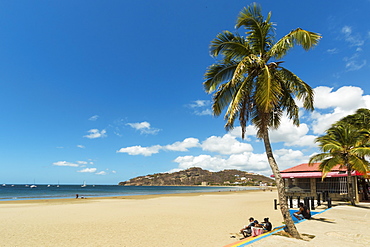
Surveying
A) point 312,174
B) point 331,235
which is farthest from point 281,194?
point 312,174

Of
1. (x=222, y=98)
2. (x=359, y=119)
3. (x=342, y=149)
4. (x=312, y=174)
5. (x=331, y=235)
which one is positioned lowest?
→ (x=331, y=235)

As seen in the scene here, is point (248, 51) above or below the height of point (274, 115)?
above

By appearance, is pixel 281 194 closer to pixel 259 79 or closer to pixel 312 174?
pixel 259 79

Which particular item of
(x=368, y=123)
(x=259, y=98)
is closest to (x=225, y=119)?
(x=259, y=98)

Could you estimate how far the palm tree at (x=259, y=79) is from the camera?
8.11 m

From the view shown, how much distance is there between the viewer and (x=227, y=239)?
9.20m

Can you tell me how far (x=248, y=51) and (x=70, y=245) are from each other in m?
10.1

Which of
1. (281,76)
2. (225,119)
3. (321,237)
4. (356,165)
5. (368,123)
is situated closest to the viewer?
(321,237)

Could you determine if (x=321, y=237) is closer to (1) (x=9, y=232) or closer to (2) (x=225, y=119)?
Result: (2) (x=225, y=119)

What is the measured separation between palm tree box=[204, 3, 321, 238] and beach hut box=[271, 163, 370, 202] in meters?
14.7

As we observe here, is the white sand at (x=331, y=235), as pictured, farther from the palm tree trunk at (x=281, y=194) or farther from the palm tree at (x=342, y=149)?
the palm tree at (x=342, y=149)

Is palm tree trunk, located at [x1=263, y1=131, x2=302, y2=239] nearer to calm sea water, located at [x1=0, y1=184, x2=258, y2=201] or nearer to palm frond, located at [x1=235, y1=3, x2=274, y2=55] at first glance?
palm frond, located at [x1=235, y1=3, x2=274, y2=55]

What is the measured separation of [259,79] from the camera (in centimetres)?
866

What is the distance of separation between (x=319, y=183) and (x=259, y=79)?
62.4ft
